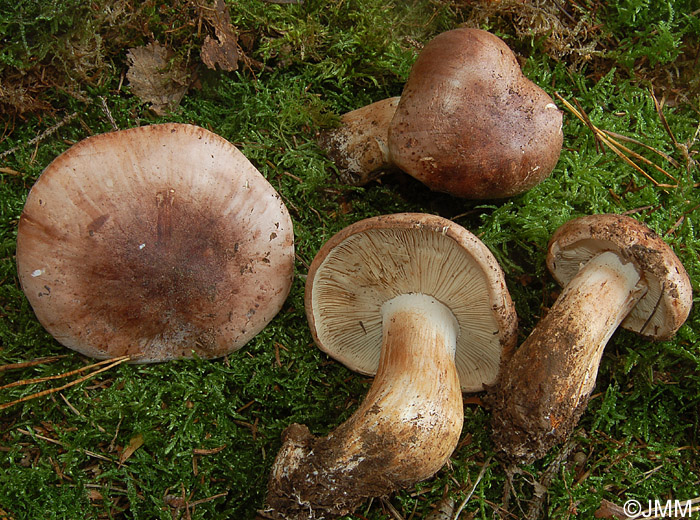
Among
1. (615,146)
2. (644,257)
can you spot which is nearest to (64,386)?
(644,257)

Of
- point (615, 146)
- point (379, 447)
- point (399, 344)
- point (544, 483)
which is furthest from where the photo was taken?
point (615, 146)

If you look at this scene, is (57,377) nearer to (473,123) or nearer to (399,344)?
(399,344)

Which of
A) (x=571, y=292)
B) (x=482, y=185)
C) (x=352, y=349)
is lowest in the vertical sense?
(x=352, y=349)

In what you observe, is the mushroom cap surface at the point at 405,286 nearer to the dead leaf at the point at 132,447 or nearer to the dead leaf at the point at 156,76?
the dead leaf at the point at 132,447

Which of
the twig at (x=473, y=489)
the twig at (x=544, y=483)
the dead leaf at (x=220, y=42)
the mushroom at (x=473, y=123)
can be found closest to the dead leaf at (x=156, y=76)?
the dead leaf at (x=220, y=42)

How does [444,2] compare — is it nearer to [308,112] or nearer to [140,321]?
[308,112]

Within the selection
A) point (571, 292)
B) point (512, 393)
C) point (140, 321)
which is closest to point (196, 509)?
point (140, 321)
